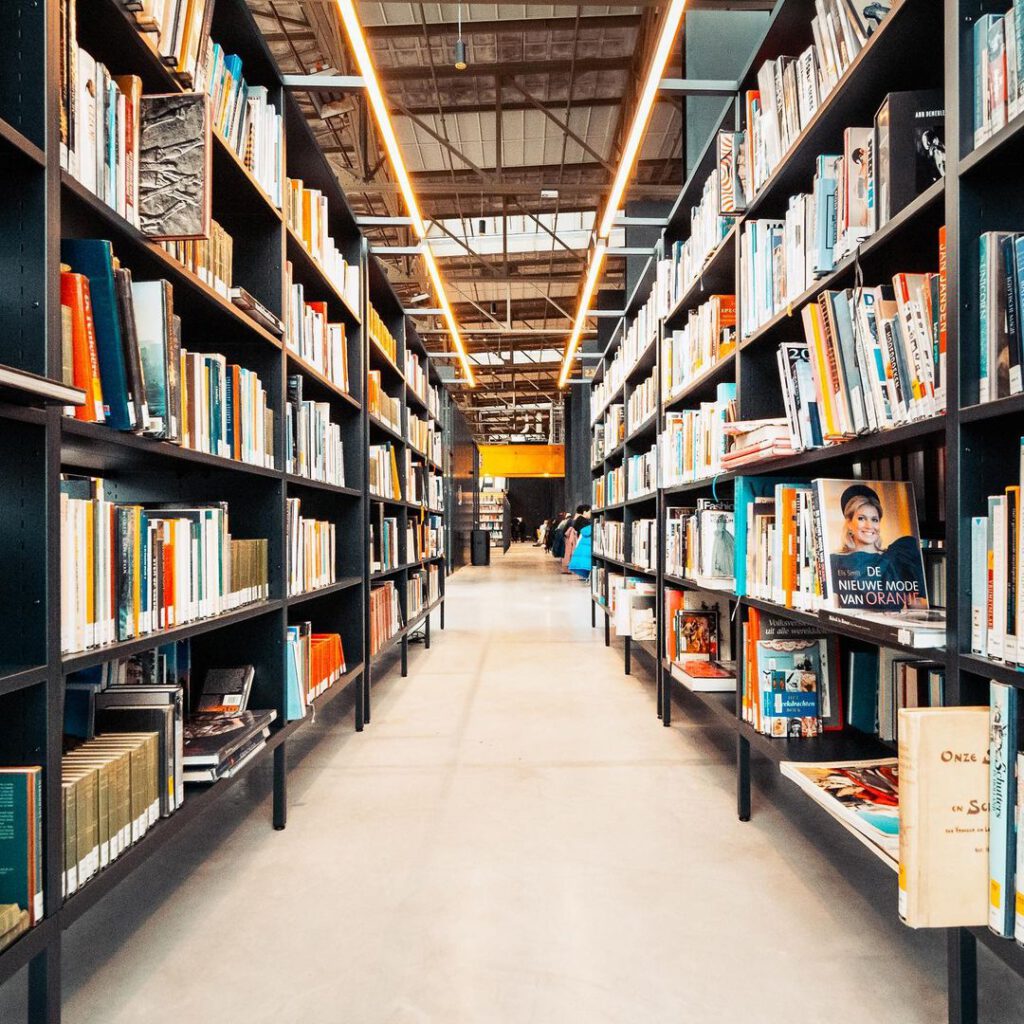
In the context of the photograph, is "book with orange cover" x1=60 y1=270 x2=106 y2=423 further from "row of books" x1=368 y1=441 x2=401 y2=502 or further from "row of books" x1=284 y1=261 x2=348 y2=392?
"row of books" x1=368 y1=441 x2=401 y2=502

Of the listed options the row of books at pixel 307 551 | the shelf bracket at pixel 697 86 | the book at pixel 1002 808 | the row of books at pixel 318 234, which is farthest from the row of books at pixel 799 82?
the row of books at pixel 307 551

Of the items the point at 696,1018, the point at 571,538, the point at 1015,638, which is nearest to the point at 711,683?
the point at 696,1018

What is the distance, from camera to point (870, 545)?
1817 mm

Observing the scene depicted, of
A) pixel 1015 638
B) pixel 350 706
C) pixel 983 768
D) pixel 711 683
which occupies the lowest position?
pixel 350 706

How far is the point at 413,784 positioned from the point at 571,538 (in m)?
8.48

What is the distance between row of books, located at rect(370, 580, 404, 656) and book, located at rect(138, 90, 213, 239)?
243cm

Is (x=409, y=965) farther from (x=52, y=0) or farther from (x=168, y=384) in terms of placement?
(x=52, y=0)

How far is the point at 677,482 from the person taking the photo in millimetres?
3385

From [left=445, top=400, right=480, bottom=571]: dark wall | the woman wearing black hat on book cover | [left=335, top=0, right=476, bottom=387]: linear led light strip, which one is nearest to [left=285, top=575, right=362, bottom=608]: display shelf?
the woman wearing black hat on book cover

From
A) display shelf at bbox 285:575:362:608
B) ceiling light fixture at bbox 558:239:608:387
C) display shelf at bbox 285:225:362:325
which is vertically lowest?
display shelf at bbox 285:575:362:608

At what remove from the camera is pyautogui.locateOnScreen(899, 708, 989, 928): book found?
1159 millimetres

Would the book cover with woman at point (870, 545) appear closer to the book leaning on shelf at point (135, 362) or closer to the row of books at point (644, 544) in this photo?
the book leaning on shelf at point (135, 362)

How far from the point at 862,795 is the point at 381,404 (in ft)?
10.8

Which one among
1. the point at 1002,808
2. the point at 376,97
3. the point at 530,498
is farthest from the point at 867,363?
the point at 530,498
